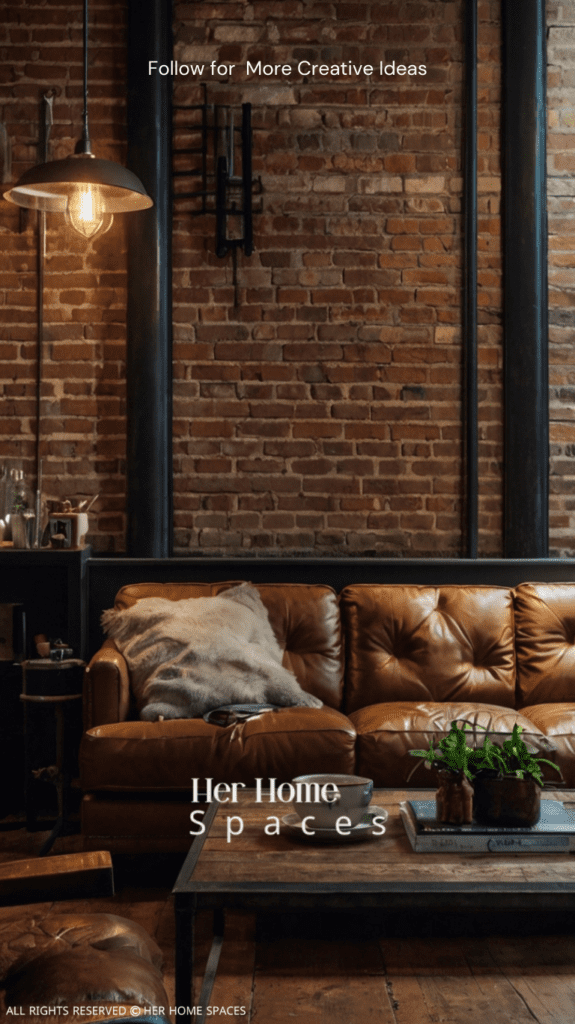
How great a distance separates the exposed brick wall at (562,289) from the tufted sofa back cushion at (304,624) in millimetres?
1168

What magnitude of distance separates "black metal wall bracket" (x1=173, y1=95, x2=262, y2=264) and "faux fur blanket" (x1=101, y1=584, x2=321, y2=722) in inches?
65.6

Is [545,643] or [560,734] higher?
[545,643]

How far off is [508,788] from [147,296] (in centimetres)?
276

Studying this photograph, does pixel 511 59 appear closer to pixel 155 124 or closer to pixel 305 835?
pixel 155 124

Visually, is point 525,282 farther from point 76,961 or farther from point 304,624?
point 76,961

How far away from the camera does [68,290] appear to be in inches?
162

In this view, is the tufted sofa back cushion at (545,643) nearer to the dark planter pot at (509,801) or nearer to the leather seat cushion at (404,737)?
the leather seat cushion at (404,737)

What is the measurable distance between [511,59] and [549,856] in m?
3.49

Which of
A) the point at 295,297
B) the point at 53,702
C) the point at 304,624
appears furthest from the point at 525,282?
the point at 53,702

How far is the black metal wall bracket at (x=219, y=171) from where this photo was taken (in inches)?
160

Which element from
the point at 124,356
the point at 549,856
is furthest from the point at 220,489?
the point at 549,856

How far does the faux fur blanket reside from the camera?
122 inches

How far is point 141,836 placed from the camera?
2830mm

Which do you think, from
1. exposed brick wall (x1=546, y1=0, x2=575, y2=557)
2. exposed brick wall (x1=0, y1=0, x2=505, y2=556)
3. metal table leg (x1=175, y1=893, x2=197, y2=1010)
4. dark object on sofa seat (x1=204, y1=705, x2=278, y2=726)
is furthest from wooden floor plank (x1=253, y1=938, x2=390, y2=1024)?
exposed brick wall (x1=546, y1=0, x2=575, y2=557)
